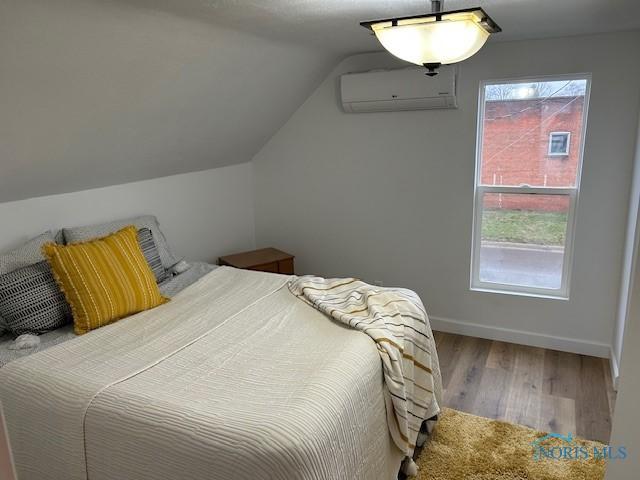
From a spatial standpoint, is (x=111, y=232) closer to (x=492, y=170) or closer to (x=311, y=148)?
(x=311, y=148)

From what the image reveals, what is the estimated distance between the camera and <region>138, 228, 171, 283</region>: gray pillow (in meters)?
2.91

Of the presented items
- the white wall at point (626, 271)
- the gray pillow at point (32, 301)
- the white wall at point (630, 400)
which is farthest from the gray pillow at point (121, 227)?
the white wall at point (626, 271)

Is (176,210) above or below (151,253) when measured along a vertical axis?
above

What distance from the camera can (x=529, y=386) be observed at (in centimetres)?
303

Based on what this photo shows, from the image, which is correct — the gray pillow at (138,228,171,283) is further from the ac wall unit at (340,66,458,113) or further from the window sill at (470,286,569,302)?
the window sill at (470,286,569,302)

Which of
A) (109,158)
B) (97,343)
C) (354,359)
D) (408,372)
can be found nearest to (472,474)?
(408,372)

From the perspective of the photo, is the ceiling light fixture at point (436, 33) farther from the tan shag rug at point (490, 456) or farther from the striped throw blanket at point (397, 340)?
the tan shag rug at point (490, 456)

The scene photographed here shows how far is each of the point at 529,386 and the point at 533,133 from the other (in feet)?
5.48

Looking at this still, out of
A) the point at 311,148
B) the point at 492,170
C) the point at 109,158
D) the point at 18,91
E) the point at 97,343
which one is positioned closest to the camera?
the point at 18,91

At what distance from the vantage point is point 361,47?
337 cm

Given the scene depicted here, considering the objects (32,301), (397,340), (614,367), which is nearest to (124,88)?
(32,301)

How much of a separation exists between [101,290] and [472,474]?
1952 mm

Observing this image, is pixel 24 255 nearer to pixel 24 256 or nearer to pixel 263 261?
pixel 24 256

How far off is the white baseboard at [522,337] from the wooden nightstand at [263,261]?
1.23 meters
